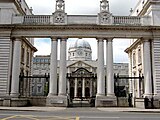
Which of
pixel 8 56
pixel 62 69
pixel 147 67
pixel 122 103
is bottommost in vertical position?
pixel 122 103

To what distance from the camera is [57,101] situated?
30250 millimetres

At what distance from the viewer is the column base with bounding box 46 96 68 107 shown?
30.1 metres

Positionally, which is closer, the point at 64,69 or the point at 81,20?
the point at 64,69

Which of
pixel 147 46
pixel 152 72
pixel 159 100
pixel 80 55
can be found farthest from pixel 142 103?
pixel 80 55

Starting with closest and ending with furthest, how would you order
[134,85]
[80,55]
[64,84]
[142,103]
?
[142,103] < [64,84] < [134,85] < [80,55]

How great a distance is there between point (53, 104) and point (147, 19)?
16929 mm

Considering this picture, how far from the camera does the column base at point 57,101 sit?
3011 cm

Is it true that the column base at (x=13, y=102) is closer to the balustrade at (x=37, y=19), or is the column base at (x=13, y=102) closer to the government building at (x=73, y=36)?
the government building at (x=73, y=36)

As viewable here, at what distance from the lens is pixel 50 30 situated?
32156mm

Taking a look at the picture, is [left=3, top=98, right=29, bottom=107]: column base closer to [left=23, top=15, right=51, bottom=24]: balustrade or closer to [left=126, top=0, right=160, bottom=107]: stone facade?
[left=23, top=15, right=51, bottom=24]: balustrade

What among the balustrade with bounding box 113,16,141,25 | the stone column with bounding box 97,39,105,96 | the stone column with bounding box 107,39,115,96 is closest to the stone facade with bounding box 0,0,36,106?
the stone column with bounding box 97,39,105,96

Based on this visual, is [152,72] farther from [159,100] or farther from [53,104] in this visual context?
[53,104]

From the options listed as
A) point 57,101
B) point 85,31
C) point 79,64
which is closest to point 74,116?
point 57,101

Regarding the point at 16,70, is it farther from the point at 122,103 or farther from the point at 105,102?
the point at 122,103
